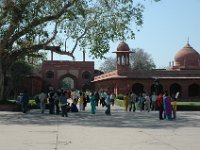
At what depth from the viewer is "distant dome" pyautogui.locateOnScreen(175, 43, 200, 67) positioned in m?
53.2

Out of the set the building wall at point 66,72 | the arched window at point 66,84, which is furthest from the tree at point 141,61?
the arched window at point 66,84

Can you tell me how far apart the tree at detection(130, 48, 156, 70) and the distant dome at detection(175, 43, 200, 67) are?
20319 millimetres

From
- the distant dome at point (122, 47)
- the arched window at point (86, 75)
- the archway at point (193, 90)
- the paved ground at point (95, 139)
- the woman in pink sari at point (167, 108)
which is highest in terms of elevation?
the distant dome at point (122, 47)

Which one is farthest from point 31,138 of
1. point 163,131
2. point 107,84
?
point 107,84

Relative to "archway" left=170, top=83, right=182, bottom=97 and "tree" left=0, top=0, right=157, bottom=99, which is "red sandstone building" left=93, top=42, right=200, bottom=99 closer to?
"archway" left=170, top=83, right=182, bottom=97

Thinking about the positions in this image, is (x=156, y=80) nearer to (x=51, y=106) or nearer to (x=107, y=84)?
(x=107, y=84)

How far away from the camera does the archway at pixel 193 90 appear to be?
49031 millimetres

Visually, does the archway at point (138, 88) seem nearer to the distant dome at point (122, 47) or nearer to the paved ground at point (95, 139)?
the distant dome at point (122, 47)

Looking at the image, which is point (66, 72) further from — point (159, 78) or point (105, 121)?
point (105, 121)

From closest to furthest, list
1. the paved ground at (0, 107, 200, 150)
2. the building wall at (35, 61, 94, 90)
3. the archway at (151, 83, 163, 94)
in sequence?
1. the paved ground at (0, 107, 200, 150)
2. the archway at (151, 83, 163, 94)
3. the building wall at (35, 61, 94, 90)

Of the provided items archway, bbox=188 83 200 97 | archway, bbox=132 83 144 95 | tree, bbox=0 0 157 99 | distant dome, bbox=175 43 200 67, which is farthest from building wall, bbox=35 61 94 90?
tree, bbox=0 0 157 99

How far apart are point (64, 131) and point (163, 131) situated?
10.2ft

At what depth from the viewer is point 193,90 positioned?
163ft

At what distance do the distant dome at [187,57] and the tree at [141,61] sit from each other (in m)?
20.3
